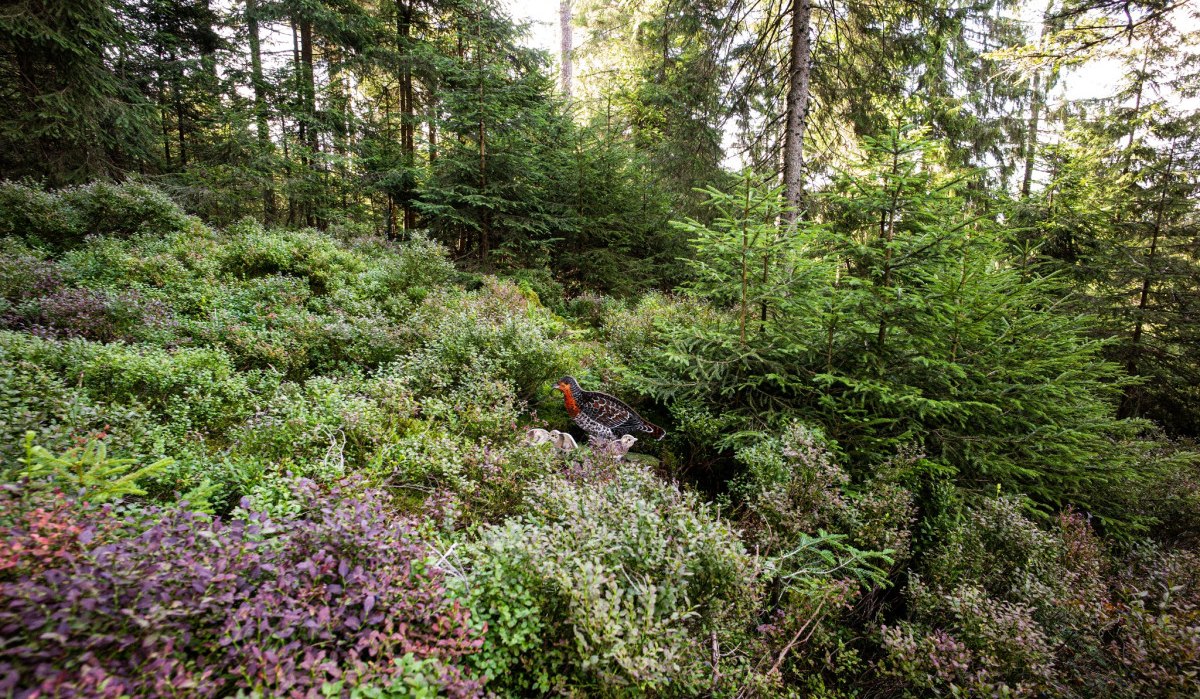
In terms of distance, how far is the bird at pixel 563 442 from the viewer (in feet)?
13.6

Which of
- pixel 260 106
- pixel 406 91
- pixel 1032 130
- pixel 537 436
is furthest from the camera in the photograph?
pixel 406 91

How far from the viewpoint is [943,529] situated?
3.36 m

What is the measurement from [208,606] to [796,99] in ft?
28.9

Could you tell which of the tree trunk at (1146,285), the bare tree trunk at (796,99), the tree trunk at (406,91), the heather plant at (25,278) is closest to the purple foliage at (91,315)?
the heather plant at (25,278)

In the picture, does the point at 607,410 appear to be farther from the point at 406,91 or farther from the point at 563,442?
the point at 406,91

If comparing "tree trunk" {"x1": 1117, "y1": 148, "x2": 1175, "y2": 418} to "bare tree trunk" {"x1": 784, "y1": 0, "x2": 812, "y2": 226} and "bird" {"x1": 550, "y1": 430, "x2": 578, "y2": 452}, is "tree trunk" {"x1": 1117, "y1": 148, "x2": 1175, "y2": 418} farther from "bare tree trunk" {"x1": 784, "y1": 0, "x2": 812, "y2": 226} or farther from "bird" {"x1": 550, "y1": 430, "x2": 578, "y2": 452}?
"bird" {"x1": 550, "y1": 430, "x2": 578, "y2": 452}

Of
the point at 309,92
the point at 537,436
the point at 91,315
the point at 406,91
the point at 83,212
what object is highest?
the point at 406,91

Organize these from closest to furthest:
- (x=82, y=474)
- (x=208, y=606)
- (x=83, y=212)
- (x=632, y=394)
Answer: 1. (x=208, y=606)
2. (x=82, y=474)
3. (x=632, y=394)
4. (x=83, y=212)

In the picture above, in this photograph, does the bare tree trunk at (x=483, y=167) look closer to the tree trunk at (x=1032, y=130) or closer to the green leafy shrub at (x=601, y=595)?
the green leafy shrub at (x=601, y=595)

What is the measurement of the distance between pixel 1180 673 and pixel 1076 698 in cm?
41

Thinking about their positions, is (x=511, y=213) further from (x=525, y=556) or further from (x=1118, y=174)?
(x=1118, y=174)

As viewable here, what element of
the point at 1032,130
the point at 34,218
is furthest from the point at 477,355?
the point at 1032,130

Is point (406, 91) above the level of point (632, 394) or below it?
above

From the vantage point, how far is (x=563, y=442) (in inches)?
169
